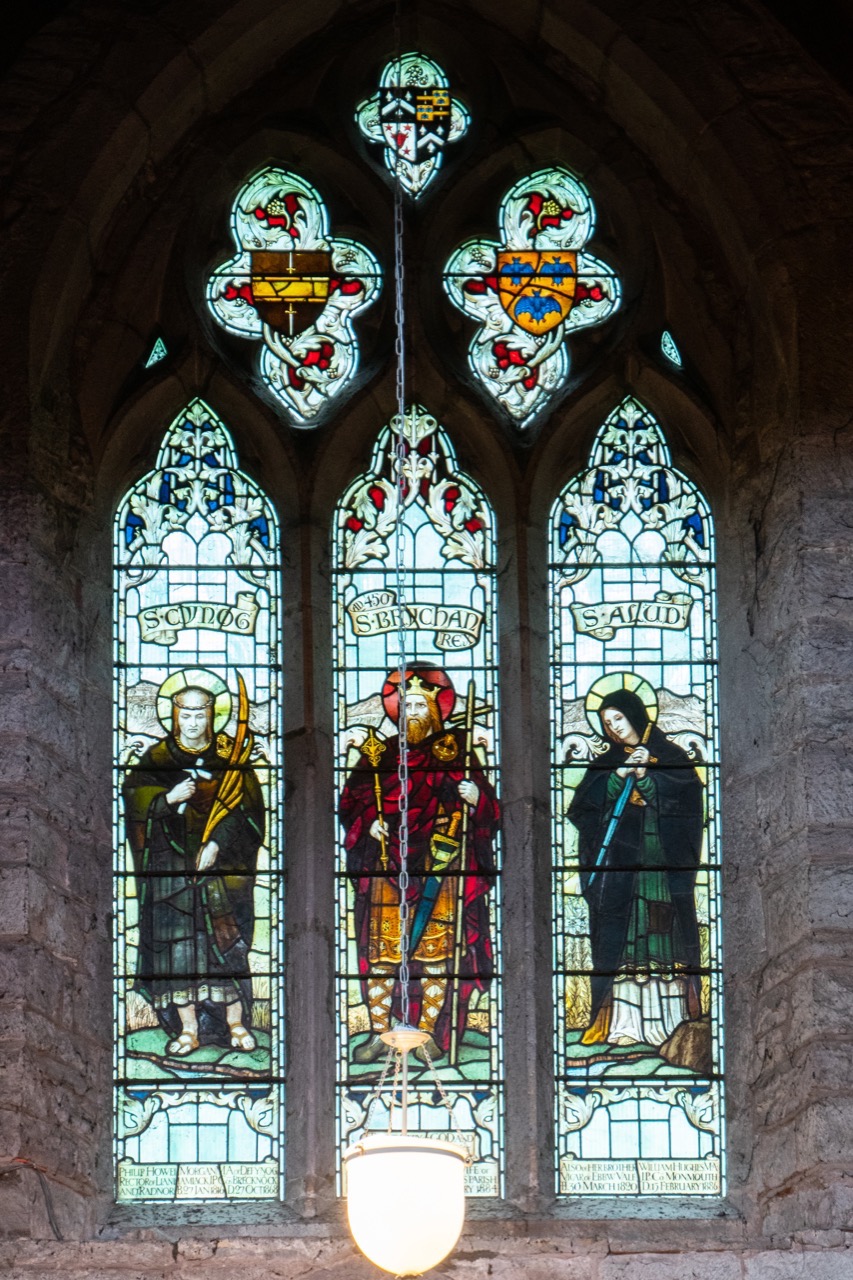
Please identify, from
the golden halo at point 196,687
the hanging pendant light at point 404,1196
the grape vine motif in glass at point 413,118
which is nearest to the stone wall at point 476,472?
the grape vine motif in glass at point 413,118

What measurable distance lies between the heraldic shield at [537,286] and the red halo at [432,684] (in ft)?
4.07

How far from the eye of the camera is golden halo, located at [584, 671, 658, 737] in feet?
33.0

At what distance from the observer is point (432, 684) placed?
10102mm

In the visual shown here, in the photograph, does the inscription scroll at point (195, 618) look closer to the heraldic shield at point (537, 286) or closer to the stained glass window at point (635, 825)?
the stained glass window at point (635, 825)

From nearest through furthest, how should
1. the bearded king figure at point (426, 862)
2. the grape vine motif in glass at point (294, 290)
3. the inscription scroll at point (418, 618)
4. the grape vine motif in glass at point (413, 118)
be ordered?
the bearded king figure at point (426, 862), the inscription scroll at point (418, 618), the grape vine motif in glass at point (294, 290), the grape vine motif in glass at point (413, 118)

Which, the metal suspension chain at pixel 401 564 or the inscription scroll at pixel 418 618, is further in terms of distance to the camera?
the inscription scroll at pixel 418 618

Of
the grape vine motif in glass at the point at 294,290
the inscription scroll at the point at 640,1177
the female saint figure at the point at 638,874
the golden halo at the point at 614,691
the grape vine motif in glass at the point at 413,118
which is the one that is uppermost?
the grape vine motif in glass at the point at 413,118

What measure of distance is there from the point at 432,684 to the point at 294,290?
4.79 feet

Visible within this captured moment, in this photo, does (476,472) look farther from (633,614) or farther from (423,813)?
(423,813)

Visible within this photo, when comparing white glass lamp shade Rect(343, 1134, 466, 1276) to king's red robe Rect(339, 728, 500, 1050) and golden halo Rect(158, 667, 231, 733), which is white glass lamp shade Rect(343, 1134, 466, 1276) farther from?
golden halo Rect(158, 667, 231, 733)

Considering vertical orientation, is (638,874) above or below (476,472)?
below

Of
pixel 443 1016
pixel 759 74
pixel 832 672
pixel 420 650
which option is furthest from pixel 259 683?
pixel 759 74

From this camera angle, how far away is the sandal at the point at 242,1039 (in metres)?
9.66

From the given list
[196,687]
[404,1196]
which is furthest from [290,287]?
[404,1196]
